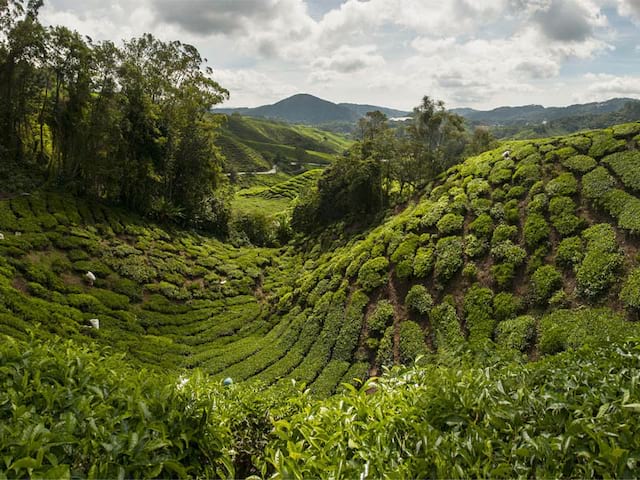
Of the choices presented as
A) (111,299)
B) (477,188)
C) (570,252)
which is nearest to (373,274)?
(477,188)

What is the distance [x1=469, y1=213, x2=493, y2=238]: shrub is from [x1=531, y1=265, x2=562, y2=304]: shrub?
3615 mm

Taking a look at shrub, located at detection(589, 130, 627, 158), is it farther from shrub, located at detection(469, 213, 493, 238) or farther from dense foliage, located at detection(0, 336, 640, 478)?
dense foliage, located at detection(0, 336, 640, 478)

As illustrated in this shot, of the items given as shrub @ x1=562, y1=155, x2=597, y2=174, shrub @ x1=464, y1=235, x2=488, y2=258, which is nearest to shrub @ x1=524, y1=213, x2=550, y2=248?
shrub @ x1=464, y1=235, x2=488, y2=258

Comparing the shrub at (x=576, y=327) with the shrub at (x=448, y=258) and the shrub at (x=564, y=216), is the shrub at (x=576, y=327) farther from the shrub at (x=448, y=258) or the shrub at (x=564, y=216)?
the shrub at (x=448, y=258)

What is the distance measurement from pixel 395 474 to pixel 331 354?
15.9m

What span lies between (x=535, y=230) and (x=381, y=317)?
7715 mm

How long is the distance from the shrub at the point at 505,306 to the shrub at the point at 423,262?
3794mm

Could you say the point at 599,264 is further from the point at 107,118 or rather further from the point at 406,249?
the point at 107,118

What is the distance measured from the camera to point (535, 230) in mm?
16500

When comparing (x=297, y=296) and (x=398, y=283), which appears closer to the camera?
(x=398, y=283)

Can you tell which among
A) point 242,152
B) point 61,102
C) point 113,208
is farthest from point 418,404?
point 242,152

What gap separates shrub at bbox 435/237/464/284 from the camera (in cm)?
1762

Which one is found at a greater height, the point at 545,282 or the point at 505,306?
the point at 545,282

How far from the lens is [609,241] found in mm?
14031
